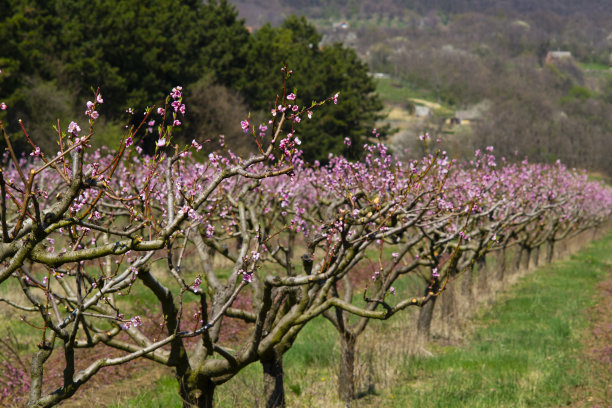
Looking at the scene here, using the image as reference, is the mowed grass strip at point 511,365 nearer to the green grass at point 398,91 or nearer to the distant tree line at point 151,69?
the distant tree line at point 151,69

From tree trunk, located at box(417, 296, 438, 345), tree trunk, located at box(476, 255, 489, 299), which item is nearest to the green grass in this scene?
tree trunk, located at box(476, 255, 489, 299)

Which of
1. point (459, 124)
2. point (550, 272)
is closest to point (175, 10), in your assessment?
point (550, 272)

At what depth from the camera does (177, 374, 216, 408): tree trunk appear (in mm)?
6586

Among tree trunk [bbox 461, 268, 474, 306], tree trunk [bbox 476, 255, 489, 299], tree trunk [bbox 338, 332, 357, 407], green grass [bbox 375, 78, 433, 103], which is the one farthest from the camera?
green grass [bbox 375, 78, 433, 103]

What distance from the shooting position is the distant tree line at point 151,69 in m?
34.7

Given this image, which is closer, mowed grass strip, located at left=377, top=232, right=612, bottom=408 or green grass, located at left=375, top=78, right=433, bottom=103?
mowed grass strip, located at left=377, top=232, right=612, bottom=408

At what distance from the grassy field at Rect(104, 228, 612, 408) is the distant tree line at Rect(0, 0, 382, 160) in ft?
43.1

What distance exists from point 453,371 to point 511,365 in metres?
1.30

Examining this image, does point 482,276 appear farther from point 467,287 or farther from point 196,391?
point 196,391

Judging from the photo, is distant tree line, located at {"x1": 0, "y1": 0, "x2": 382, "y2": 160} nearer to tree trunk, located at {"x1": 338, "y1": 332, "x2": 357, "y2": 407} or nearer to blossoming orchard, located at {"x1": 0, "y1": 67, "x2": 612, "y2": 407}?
tree trunk, located at {"x1": 338, "y1": 332, "x2": 357, "y2": 407}

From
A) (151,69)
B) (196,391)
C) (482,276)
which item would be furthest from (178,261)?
(151,69)

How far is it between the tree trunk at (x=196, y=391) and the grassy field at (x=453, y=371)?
26.4 inches

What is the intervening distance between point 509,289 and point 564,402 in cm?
1376

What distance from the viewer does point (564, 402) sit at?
410 inches
